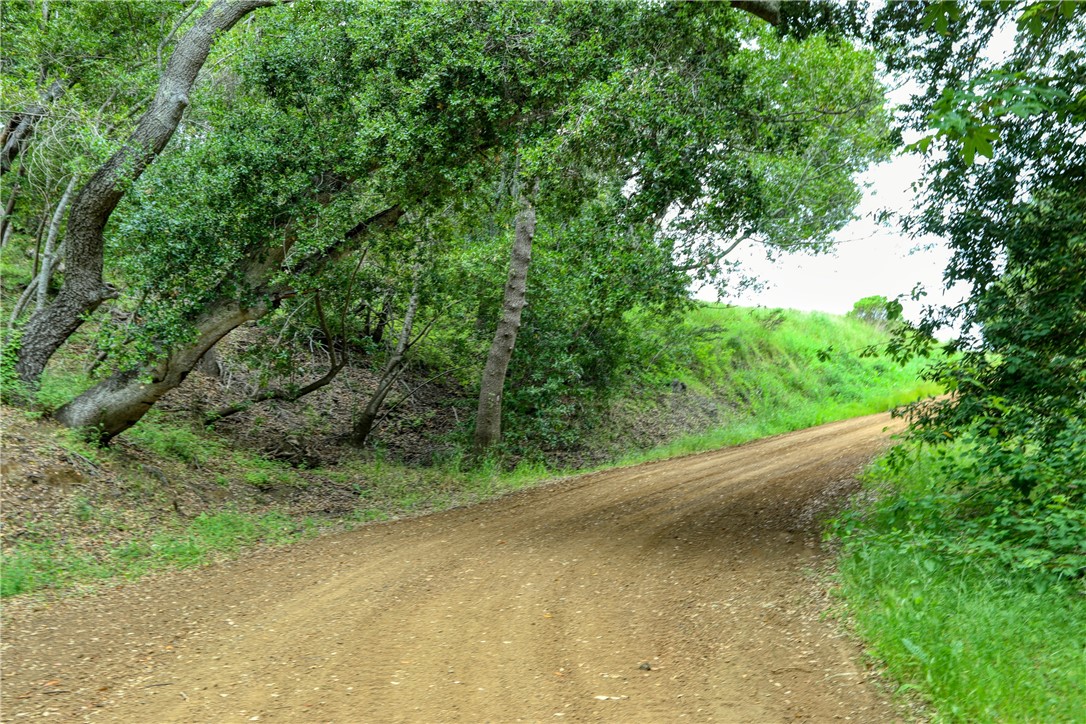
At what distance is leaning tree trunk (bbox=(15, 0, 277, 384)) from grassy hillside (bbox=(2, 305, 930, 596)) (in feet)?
2.81

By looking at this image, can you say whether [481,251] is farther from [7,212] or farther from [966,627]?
[966,627]

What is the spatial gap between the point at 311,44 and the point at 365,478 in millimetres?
7819

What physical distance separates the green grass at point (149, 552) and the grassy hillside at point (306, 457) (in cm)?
3

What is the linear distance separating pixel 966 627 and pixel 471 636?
3.62m

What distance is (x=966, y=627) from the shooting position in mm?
5352

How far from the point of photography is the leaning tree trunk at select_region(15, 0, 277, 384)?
1073 centimetres

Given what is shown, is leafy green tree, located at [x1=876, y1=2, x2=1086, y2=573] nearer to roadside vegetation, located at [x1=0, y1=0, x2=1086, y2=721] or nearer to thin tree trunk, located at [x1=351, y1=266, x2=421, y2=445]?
roadside vegetation, located at [x1=0, y1=0, x2=1086, y2=721]

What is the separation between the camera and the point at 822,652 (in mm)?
5488

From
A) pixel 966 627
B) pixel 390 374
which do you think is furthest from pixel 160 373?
pixel 966 627

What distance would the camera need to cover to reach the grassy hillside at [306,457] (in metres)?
8.89

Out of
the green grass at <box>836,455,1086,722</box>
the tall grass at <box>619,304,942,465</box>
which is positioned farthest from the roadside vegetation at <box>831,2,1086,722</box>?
the tall grass at <box>619,304,942,465</box>

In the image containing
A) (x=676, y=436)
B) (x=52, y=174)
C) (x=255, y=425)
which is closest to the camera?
(x=52, y=174)

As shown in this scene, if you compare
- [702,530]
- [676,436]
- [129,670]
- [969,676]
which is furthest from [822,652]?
[676,436]

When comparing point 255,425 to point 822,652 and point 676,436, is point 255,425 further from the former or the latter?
point 822,652
